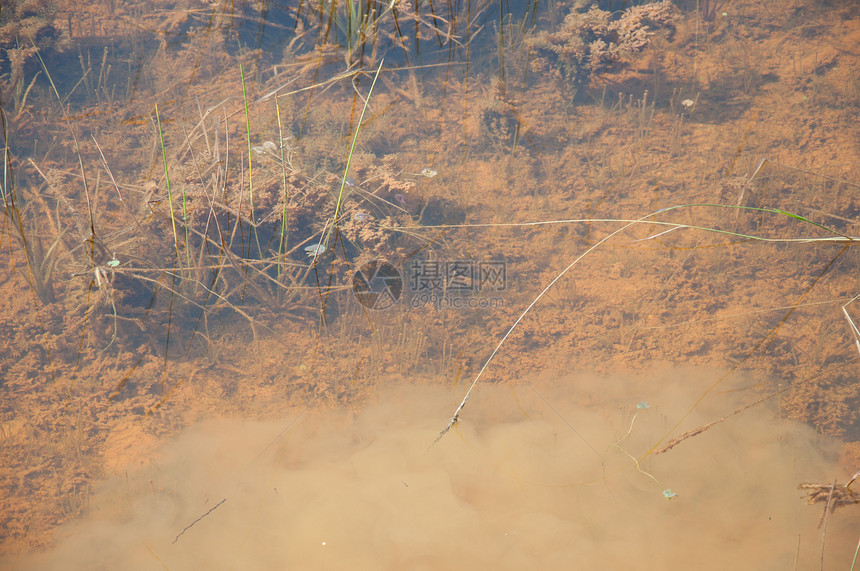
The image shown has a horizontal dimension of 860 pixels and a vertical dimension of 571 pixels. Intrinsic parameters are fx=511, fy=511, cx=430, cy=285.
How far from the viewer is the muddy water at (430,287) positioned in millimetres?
2381

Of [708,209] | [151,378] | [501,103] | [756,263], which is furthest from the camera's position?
[501,103]

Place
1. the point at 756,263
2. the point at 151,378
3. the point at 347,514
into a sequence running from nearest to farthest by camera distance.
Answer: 1. the point at 347,514
2. the point at 151,378
3. the point at 756,263

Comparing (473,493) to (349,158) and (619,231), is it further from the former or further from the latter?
(349,158)

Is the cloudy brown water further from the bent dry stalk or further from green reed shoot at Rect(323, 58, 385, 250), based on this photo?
green reed shoot at Rect(323, 58, 385, 250)

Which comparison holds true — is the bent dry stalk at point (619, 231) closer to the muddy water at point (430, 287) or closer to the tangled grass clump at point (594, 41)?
the muddy water at point (430, 287)

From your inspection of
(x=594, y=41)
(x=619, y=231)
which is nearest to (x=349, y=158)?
(x=619, y=231)

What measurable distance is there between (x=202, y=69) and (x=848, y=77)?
5.54 metres

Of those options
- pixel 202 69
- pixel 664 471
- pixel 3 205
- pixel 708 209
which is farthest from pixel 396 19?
pixel 664 471

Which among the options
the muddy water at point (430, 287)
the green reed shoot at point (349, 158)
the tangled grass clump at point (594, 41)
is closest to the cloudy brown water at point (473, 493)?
the muddy water at point (430, 287)

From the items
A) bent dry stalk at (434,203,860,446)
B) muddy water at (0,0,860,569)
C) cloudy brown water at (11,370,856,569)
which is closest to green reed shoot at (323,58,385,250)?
muddy water at (0,0,860,569)

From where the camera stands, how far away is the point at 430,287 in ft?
10.9

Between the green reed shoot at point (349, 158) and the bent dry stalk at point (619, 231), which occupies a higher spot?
the green reed shoot at point (349, 158)

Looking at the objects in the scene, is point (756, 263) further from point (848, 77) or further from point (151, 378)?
point (151, 378)

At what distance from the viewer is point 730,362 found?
292 centimetres
